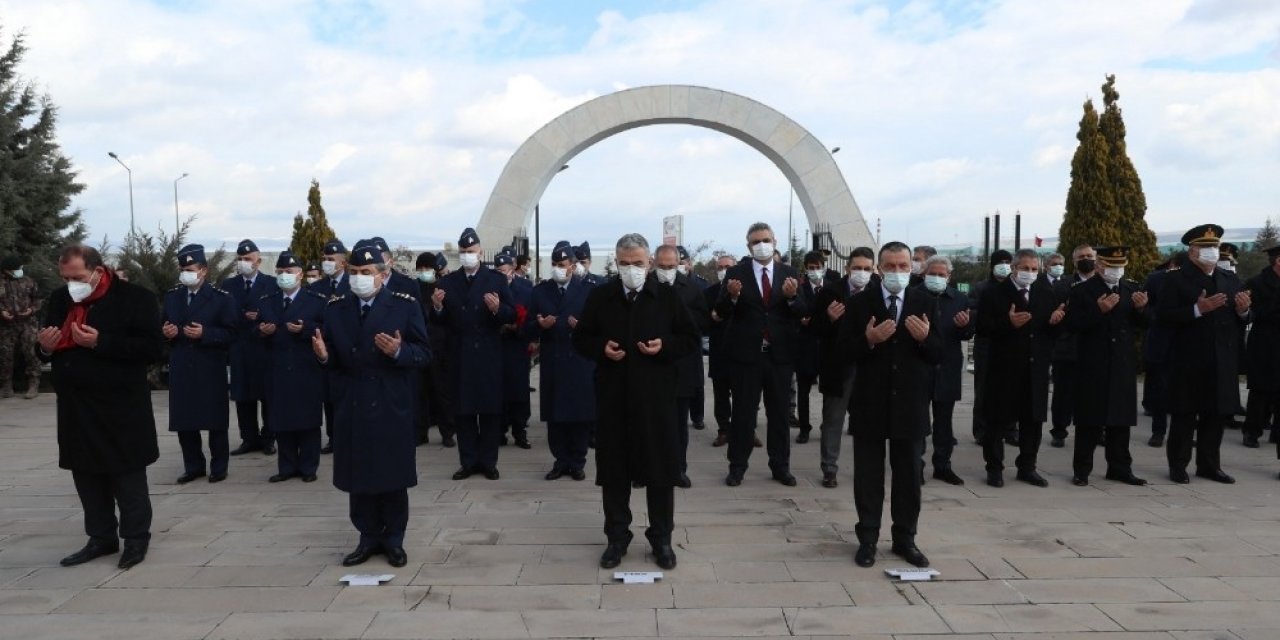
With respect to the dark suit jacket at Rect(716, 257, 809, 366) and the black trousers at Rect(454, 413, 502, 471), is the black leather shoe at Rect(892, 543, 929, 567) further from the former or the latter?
the black trousers at Rect(454, 413, 502, 471)

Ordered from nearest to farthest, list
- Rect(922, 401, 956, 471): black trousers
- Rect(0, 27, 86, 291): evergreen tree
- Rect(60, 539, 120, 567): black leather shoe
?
Rect(60, 539, 120, 567): black leather shoe → Rect(922, 401, 956, 471): black trousers → Rect(0, 27, 86, 291): evergreen tree

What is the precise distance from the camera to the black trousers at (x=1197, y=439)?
7.07m

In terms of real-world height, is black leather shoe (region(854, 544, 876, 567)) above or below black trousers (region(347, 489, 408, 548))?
below

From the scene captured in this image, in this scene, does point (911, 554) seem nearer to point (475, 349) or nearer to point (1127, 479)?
point (1127, 479)

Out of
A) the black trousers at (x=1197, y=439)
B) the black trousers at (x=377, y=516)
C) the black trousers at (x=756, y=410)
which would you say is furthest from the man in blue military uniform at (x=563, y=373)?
the black trousers at (x=1197, y=439)

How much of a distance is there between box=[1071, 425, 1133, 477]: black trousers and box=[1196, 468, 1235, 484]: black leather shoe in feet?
1.97

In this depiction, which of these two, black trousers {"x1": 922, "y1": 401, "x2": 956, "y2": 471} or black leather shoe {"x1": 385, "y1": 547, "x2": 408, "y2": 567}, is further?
black trousers {"x1": 922, "y1": 401, "x2": 956, "y2": 471}

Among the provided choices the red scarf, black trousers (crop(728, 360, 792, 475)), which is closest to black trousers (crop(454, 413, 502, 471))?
black trousers (crop(728, 360, 792, 475))

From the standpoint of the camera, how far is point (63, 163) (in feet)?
52.8

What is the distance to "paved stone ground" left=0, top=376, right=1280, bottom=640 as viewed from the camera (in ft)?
13.6

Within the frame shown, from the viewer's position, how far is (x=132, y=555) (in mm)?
5094

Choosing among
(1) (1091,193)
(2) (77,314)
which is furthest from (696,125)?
(2) (77,314)

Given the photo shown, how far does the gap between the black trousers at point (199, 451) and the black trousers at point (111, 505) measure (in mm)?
2036

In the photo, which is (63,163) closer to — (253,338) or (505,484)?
(253,338)
